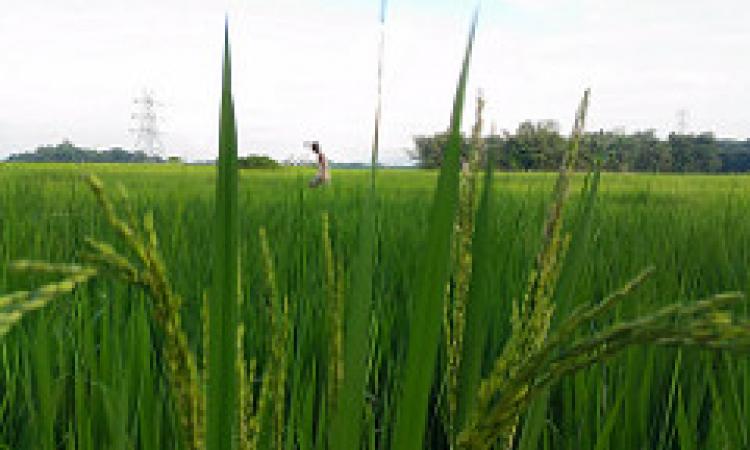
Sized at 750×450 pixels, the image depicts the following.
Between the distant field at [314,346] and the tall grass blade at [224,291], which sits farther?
the distant field at [314,346]

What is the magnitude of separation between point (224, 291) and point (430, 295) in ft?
0.34

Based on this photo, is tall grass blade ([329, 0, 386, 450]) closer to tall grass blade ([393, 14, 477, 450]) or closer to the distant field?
tall grass blade ([393, 14, 477, 450])

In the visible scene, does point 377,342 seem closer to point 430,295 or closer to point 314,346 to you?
point 314,346

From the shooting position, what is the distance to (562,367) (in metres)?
0.29

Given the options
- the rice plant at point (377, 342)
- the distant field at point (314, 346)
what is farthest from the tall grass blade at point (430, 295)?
the distant field at point (314, 346)

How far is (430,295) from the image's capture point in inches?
14.1

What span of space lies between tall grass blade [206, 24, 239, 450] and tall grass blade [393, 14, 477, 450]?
0.29ft

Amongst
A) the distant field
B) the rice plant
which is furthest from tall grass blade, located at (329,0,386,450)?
the distant field

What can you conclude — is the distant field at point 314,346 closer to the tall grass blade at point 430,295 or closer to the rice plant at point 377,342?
the rice plant at point 377,342

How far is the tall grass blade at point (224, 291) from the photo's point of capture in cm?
32

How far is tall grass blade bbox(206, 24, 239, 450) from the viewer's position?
0.32 metres

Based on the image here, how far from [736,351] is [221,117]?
23 cm

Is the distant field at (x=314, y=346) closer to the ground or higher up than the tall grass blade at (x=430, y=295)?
closer to the ground

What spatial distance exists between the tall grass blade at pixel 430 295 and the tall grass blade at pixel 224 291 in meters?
0.09
